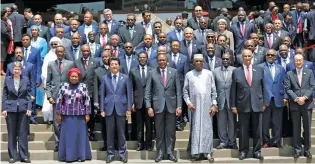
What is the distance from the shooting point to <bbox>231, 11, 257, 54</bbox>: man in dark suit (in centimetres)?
1230

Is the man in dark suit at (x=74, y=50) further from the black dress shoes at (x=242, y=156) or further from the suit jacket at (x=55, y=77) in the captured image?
the black dress shoes at (x=242, y=156)

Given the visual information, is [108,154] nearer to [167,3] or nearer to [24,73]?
[24,73]

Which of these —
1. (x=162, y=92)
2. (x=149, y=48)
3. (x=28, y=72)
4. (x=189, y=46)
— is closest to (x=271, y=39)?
(x=189, y=46)

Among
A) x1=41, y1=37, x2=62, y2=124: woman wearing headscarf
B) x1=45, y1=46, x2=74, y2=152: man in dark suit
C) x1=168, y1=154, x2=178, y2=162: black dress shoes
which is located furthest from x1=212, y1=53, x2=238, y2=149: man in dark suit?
x1=41, y1=37, x2=62, y2=124: woman wearing headscarf

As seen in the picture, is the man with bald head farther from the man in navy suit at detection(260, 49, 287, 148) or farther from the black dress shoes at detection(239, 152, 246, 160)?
the black dress shoes at detection(239, 152, 246, 160)

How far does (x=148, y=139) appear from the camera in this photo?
32.9 ft

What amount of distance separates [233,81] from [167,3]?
26.8 feet

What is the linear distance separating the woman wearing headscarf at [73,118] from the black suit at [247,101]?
2612 millimetres

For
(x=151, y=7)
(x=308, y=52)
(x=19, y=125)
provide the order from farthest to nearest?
(x=151, y=7)
(x=308, y=52)
(x=19, y=125)

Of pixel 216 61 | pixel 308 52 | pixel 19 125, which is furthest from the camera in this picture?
pixel 308 52

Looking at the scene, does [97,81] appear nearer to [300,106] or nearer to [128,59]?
[128,59]

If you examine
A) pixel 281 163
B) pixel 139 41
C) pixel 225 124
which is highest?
pixel 139 41

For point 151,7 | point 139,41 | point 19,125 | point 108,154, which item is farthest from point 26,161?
point 151,7

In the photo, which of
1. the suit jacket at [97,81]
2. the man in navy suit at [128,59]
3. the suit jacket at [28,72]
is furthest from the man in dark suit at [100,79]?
the suit jacket at [28,72]
